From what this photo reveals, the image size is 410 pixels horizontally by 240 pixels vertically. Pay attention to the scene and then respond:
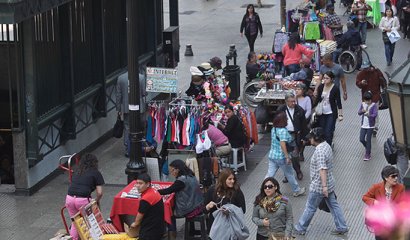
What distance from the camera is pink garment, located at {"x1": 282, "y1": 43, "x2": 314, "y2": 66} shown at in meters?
21.2

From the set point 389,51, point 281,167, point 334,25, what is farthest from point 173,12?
point 281,167

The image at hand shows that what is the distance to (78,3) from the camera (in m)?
17.1

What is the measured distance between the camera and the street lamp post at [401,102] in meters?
5.39

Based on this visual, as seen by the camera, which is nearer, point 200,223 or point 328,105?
point 200,223

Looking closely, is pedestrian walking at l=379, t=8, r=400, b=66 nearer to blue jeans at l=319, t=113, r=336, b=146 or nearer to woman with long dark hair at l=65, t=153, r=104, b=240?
blue jeans at l=319, t=113, r=336, b=146

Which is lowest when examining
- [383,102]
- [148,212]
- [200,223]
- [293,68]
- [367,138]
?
[200,223]

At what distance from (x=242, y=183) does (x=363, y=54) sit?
1075cm

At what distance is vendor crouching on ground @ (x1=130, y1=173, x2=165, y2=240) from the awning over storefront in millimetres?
3508

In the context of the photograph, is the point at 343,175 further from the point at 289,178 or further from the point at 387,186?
the point at 387,186

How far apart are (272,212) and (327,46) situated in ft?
43.3

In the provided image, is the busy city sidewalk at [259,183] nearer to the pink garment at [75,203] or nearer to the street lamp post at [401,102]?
the pink garment at [75,203]

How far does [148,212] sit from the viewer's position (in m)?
11.1

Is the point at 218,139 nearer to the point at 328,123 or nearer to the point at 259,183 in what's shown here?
the point at 259,183

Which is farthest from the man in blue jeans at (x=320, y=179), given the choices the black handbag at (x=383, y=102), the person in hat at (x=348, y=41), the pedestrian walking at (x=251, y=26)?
the pedestrian walking at (x=251, y=26)
